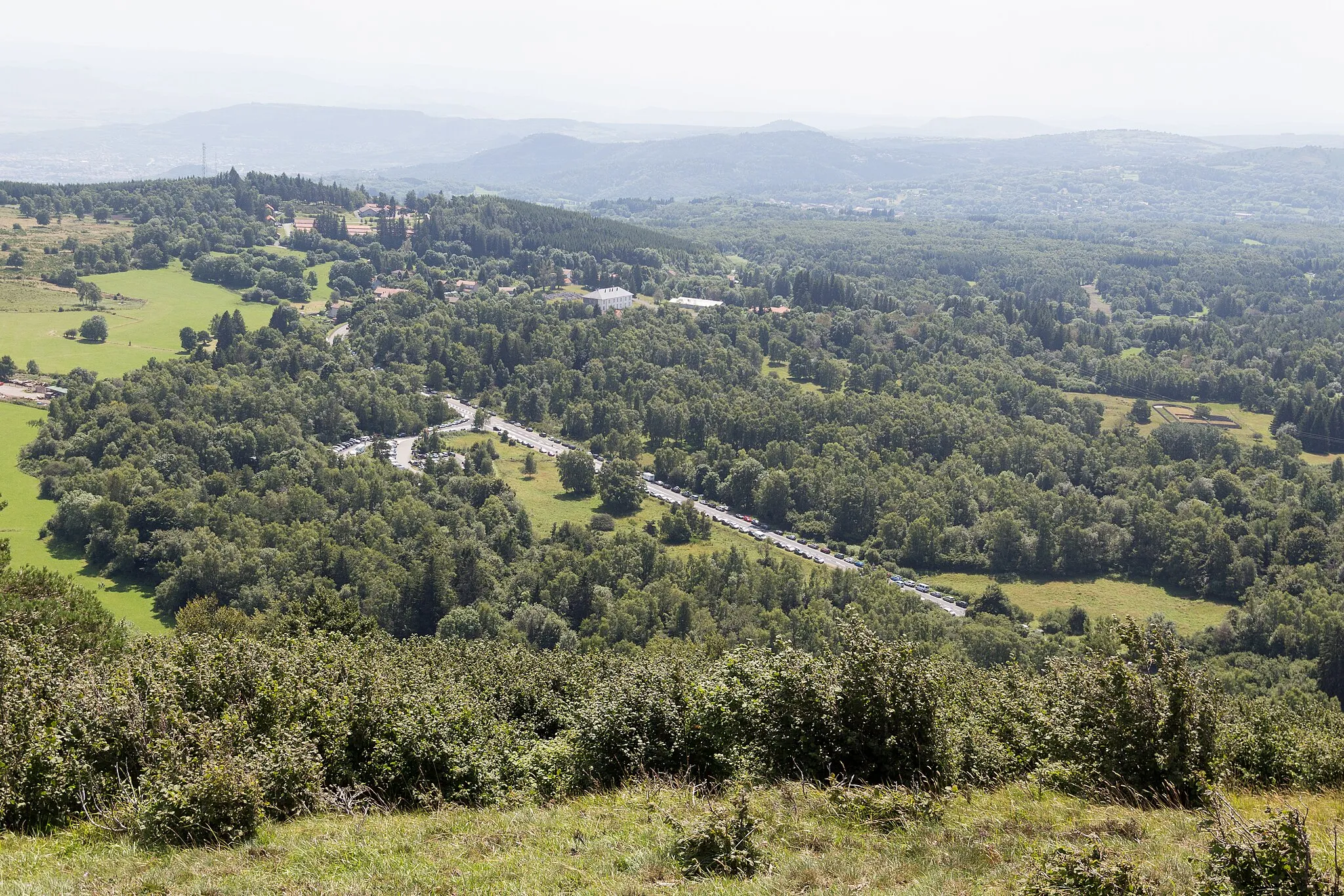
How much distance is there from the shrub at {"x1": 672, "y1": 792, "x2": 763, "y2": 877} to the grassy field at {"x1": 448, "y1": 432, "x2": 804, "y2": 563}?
7344 cm

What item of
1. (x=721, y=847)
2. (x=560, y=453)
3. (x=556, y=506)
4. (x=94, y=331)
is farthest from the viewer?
(x=94, y=331)

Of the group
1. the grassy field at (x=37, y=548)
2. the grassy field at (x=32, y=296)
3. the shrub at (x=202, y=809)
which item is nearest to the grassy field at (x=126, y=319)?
the grassy field at (x=32, y=296)

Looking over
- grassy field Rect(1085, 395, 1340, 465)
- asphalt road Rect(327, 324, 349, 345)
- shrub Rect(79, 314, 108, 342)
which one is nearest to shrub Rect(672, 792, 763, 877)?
grassy field Rect(1085, 395, 1340, 465)

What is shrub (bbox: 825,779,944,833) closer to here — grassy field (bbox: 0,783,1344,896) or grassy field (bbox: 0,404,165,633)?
grassy field (bbox: 0,783,1344,896)

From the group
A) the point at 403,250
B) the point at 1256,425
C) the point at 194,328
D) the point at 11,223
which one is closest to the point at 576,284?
the point at 403,250

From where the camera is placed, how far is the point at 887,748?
62.9ft

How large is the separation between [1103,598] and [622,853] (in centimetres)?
7959

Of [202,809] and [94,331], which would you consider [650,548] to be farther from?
[94,331]

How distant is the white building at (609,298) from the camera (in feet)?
572

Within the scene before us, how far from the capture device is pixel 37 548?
75438 mm

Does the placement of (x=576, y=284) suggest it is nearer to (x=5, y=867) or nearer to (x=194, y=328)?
(x=194, y=328)

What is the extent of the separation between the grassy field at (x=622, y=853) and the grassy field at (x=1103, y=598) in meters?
67.0

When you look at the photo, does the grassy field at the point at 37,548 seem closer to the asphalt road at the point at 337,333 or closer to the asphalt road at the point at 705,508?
the asphalt road at the point at 705,508

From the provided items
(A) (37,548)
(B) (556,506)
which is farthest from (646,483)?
(A) (37,548)
